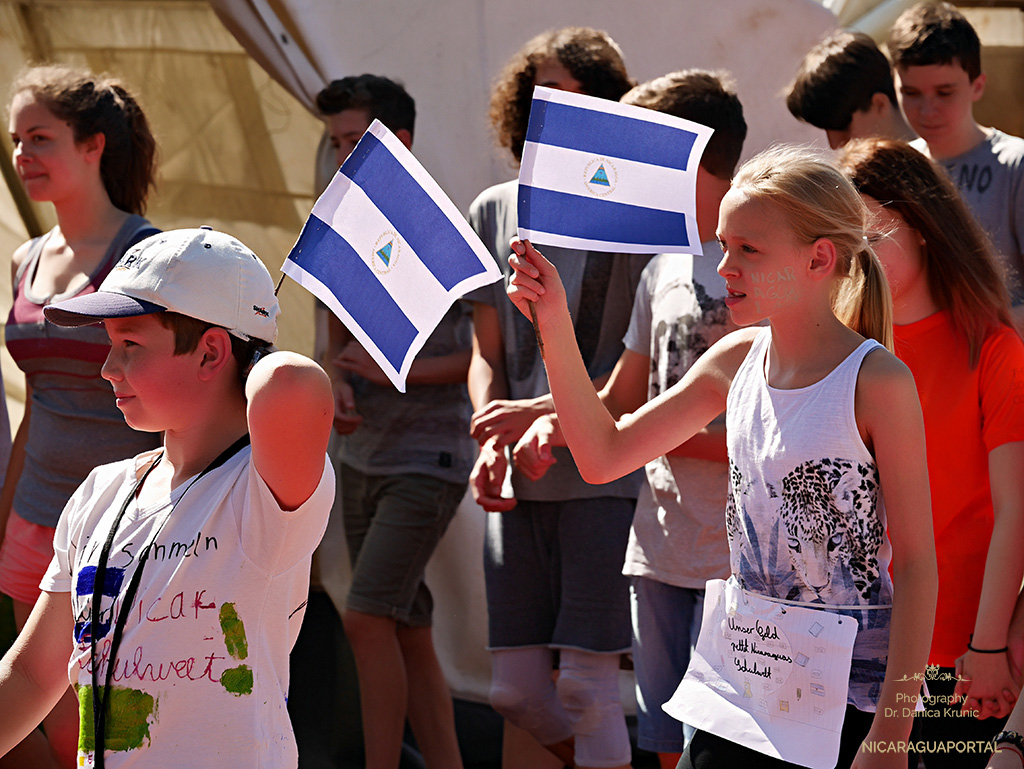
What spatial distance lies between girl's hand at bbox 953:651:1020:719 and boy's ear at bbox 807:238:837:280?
891mm

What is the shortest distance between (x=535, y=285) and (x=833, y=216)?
1.69 feet

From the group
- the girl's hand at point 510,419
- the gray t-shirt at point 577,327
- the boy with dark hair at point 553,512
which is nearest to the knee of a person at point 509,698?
the boy with dark hair at point 553,512

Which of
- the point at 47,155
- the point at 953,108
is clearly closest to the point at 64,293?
the point at 47,155

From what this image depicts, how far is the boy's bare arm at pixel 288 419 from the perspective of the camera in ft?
5.23

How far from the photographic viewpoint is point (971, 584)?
2.41 m

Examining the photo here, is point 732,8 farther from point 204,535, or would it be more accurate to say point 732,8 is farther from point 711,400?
point 204,535

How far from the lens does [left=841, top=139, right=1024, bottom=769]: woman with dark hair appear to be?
2.32 m

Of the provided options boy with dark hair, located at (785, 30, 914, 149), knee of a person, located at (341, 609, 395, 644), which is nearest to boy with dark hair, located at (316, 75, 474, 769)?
knee of a person, located at (341, 609, 395, 644)

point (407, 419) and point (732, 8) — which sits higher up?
point (732, 8)

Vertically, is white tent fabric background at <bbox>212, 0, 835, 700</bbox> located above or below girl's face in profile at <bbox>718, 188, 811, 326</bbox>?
above

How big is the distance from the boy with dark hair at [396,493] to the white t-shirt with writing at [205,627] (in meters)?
1.81

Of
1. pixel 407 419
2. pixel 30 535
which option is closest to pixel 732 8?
pixel 407 419

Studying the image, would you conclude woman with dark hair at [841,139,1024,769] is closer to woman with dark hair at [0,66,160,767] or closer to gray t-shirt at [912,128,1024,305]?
gray t-shirt at [912,128,1024,305]

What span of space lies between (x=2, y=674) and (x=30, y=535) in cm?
141
